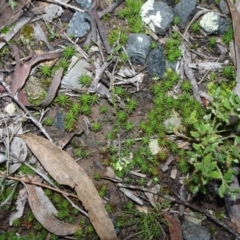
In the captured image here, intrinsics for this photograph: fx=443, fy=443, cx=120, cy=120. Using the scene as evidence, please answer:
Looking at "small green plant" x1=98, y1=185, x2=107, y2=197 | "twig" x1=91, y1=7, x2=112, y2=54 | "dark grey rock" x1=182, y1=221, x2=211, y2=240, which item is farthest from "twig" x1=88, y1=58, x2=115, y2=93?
"dark grey rock" x1=182, y1=221, x2=211, y2=240

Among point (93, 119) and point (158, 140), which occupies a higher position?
point (93, 119)

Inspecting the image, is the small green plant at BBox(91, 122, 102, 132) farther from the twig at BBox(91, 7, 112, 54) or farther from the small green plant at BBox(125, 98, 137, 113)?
the twig at BBox(91, 7, 112, 54)

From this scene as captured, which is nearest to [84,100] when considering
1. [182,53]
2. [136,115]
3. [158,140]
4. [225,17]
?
[136,115]

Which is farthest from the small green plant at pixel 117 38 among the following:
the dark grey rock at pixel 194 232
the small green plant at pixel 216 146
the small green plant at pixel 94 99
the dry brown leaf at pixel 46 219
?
the dark grey rock at pixel 194 232

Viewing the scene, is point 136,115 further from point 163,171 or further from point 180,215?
point 180,215

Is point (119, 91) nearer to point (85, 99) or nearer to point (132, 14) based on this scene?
point (85, 99)

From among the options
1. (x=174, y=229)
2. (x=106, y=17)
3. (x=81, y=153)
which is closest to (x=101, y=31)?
(x=106, y=17)
